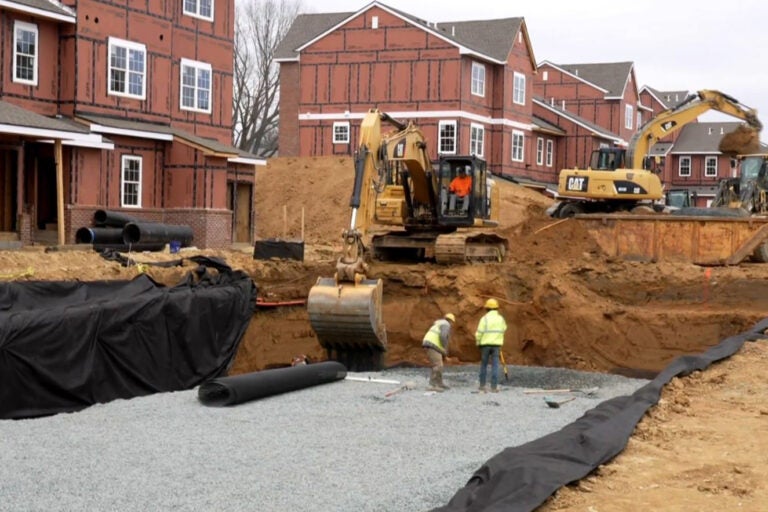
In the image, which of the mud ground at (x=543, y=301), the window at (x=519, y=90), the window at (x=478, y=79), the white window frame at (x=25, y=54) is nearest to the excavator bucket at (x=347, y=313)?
the mud ground at (x=543, y=301)

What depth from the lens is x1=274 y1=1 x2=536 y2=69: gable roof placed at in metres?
47.3

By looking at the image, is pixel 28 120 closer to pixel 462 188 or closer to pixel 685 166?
pixel 462 188

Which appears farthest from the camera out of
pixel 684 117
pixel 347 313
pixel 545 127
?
pixel 545 127

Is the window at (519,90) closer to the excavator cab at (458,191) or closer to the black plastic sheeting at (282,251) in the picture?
the black plastic sheeting at (282,251)

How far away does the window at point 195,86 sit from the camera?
34281mm

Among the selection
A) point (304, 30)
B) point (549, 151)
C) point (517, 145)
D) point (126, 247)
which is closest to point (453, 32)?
point (517, 145)

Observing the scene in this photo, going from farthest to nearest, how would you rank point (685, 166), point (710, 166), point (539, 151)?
1. point (685, 166)
2. point (710, 166)
3. point (539, 151)

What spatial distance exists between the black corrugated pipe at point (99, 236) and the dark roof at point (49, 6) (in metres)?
6.42

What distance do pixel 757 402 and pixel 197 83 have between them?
2654 centimetres

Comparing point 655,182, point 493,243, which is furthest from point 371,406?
point 655,182

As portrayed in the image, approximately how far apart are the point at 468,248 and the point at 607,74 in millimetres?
47538

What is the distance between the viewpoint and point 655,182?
28.4 metres

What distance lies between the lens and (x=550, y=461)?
8602 millimetres

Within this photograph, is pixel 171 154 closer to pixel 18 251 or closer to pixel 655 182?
pixel 18 251
